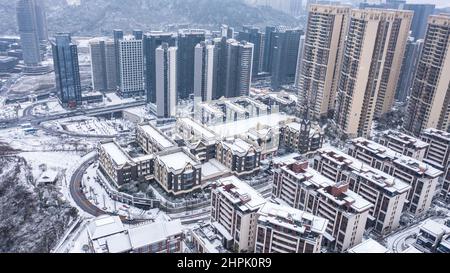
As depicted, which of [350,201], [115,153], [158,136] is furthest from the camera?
[158,136]

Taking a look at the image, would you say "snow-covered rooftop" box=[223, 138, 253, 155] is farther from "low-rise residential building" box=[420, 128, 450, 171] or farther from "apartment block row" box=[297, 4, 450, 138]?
"low-rise residential building" box=[420, 128, 450, 171]

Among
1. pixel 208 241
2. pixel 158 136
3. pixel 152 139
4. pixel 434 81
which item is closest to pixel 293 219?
pixel 208 241

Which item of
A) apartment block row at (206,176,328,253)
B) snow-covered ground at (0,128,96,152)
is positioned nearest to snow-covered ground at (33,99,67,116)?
snow-covered ground at (0,128,96,152)

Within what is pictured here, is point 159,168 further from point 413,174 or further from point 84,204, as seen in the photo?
point 413,174

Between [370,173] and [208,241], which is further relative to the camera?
[370,173]

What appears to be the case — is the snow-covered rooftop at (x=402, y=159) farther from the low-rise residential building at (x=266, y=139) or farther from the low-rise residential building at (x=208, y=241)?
the low-rise residential building at (x=208, y=241)
